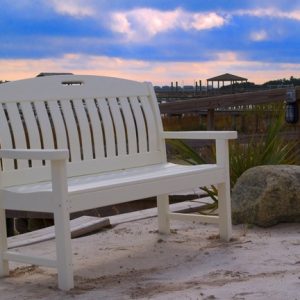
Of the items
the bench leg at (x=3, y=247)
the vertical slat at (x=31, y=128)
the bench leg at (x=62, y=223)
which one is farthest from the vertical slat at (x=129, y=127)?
the bench leg at (x=62, y=223)

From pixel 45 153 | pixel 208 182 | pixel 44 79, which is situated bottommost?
pixel 208 182

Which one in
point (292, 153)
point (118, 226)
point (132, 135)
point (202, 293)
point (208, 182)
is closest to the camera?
point (202, 293)

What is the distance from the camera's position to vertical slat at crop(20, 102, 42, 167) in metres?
4.99

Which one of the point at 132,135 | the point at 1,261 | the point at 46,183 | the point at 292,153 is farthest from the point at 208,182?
the point at 292,153

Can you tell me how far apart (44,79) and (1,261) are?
130 centimetres

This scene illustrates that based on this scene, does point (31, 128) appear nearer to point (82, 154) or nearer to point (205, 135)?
point (82, 154)

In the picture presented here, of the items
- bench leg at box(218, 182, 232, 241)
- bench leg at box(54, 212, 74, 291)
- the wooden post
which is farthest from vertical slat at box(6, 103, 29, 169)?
the wooden post

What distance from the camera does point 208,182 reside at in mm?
5418

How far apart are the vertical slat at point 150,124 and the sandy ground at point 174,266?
705 mm

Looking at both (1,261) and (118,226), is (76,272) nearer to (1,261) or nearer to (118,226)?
(1,261)

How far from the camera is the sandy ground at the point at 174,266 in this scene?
13.5 ft

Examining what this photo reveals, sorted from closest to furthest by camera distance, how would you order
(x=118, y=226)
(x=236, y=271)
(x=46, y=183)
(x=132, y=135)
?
(x=236, y=271) < (x=46, y=183) < (x=132, y=135) < (x=118, y=226)

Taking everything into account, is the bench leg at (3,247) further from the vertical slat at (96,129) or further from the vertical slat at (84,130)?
the vertical slat at (96,129)

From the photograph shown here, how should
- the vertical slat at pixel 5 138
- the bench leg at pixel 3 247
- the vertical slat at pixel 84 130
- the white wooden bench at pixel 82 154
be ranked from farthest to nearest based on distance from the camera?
the vertical slat at pixel 84 130
the vertical slat at pixel 5 138
the bench leg at pixel 3 247
the white wooden bench at pixel 82 154
